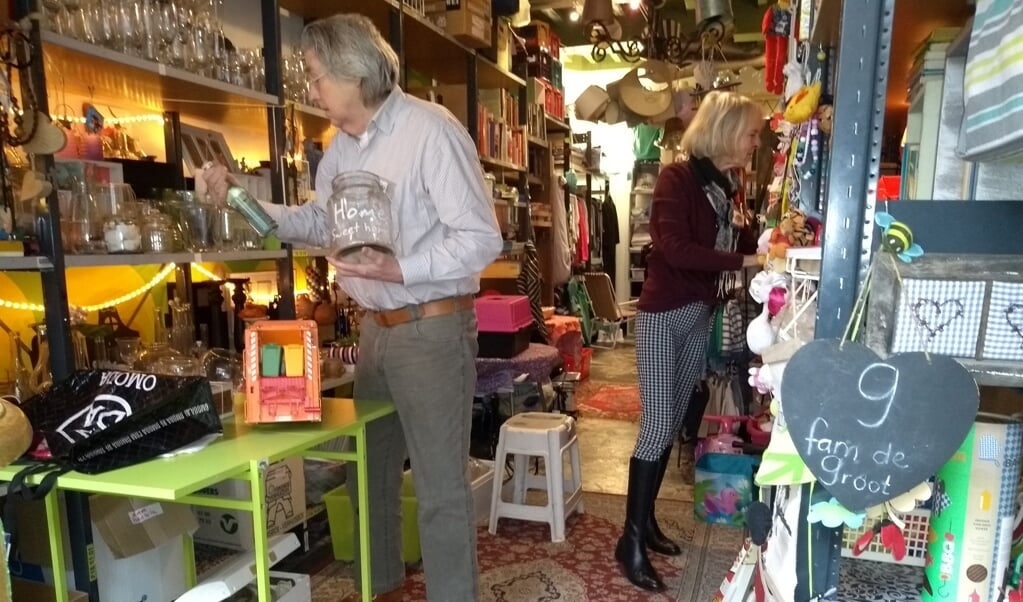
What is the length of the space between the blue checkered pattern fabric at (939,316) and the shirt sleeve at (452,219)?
3.17 ft

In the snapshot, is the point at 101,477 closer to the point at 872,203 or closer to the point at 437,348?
the point at 437,348

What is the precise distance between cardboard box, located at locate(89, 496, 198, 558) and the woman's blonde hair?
1890 millimetres

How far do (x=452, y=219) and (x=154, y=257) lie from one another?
0.85m

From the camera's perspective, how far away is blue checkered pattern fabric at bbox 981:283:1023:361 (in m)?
0.81

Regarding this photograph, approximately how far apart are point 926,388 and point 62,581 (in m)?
1.60

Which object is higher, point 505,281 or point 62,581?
point 505,281

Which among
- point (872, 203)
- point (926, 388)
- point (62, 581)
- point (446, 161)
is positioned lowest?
point (62, 581)

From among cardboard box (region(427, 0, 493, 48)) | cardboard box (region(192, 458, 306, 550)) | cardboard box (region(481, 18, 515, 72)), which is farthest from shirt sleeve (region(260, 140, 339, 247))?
cardboard box (region(481, 18, 515, 72))

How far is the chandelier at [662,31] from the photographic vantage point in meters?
3.77

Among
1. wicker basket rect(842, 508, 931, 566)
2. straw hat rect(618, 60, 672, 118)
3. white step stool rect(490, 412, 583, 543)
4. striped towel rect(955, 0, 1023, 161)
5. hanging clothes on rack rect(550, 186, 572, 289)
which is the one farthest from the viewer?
hanging clothes on rack rect(550, 186, 572, 289)

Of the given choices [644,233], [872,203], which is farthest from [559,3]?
[872,203]

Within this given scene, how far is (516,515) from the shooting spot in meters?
2.66

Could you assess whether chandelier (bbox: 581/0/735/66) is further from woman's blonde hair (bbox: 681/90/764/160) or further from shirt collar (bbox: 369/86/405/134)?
shirt collar (bbox: 369/86/405/134)

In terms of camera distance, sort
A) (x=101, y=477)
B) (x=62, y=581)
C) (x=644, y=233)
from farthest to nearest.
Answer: (x=644, y=233)
(x=62, y=581)
(x=101, y=477)
